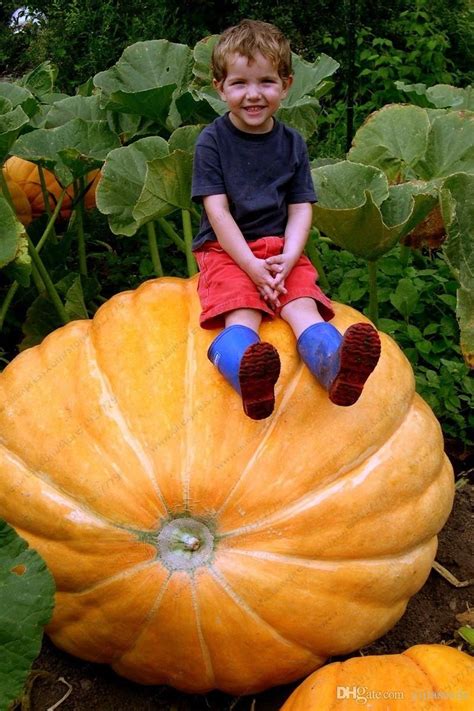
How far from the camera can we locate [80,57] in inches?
226

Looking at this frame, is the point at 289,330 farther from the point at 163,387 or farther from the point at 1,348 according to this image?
the point at 1,348

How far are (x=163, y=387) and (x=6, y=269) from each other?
83 cm

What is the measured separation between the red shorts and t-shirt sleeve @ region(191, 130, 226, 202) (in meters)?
0.13

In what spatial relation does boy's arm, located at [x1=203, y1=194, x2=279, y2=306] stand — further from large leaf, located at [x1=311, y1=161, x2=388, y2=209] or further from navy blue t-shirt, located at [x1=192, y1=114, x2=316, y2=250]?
large leaf, located at [x1=311, y1=161, x2=388, y2=209]

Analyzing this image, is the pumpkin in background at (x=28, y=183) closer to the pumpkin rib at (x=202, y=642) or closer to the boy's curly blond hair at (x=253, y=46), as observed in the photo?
the boy's curly blond hair at (x=253, y=46)

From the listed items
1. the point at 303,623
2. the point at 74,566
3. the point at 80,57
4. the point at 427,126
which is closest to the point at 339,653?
the point at 303,623

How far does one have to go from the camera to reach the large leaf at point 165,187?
2.23 m

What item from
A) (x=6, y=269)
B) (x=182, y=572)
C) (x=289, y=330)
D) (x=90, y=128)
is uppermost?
(x=90, y=128)

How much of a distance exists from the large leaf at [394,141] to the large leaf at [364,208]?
1.20 ft

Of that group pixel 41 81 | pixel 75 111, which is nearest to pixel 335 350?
pixel 75 111

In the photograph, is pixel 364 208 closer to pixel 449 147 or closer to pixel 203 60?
pixel 449 147

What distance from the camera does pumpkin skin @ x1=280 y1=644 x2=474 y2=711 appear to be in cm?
148

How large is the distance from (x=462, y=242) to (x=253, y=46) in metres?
0.78

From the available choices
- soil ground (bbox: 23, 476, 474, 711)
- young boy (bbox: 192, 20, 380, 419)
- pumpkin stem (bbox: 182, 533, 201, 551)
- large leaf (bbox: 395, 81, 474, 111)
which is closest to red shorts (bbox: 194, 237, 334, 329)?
young boy (bbox: 192, 20, 380, 419)
